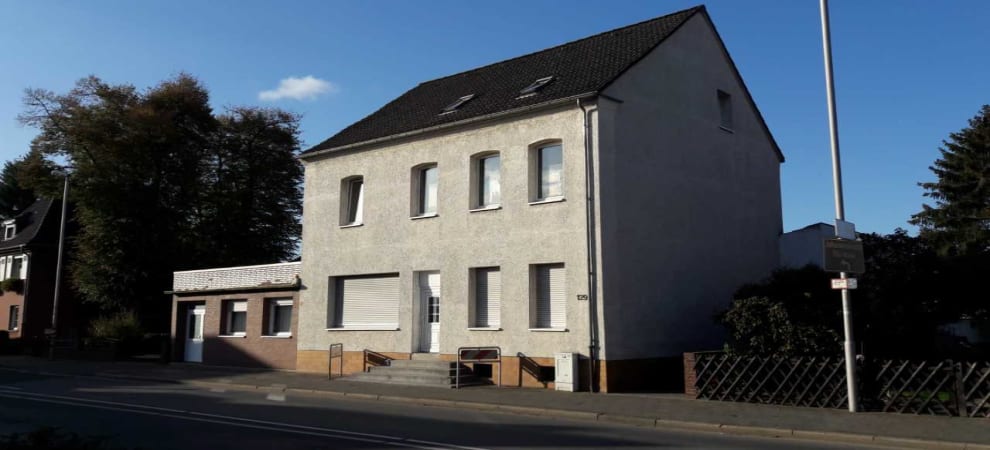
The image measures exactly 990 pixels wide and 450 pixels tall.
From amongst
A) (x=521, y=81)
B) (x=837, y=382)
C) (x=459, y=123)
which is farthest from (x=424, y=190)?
(x=837, y=382)

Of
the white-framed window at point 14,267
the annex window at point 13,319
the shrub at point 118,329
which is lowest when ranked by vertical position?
the shrub at point 118,329

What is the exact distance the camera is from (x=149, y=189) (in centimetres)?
3862

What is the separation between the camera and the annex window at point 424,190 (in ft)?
71.5

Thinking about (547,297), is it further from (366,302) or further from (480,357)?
(366,302)

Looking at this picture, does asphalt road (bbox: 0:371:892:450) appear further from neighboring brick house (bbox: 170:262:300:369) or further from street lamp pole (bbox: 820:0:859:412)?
neighboring brick house (bbox: 170:262:300:369)

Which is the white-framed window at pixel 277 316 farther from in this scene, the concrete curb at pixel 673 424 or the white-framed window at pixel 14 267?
A: the white-framed window at pixel 14 267

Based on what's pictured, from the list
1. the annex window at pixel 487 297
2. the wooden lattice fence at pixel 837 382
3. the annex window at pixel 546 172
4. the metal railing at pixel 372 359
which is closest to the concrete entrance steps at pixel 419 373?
the metal railing at pixel 372 359

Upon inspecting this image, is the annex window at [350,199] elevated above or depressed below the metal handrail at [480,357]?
above

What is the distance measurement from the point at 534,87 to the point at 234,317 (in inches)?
562

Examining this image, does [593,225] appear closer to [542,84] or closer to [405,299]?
[542,84]

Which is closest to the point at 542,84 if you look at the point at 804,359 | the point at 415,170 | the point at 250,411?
the point at 415,170

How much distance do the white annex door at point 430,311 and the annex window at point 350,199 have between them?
3746mm

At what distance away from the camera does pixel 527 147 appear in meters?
19.5

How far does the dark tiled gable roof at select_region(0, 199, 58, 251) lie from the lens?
142 ft
